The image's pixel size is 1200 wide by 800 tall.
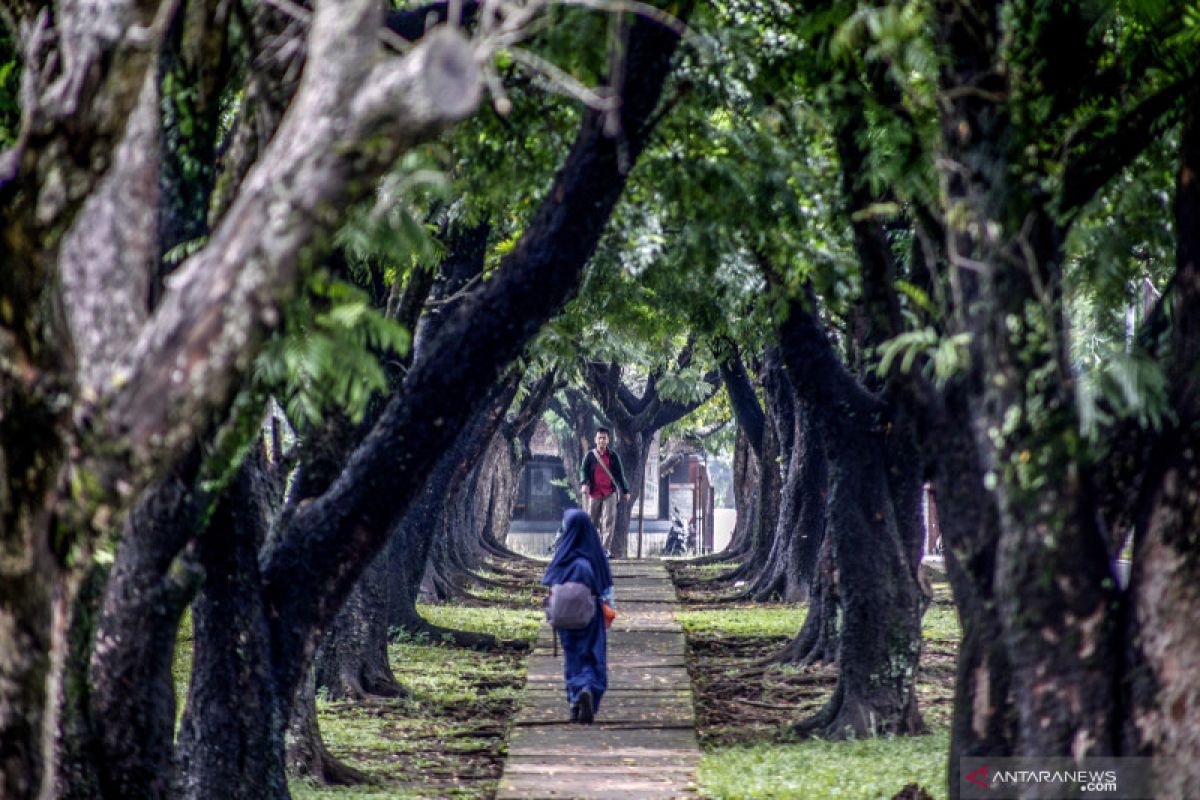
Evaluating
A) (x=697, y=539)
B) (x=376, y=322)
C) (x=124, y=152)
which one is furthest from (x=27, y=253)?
(x=697, y=539)

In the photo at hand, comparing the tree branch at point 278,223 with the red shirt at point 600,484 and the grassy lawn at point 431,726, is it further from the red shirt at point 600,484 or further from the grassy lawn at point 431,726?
the red shirt at point 600,484

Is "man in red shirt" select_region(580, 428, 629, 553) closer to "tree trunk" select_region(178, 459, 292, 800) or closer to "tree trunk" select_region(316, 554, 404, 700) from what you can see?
"tree trunk" select_region(316, 554, 404, 700)

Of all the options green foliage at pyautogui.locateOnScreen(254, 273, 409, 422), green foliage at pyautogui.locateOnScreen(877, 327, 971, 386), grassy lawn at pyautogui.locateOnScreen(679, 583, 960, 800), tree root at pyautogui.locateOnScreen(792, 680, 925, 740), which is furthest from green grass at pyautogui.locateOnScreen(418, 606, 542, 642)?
green foliage at pyautogui.locateOnScreen(877, 327, 971, 386)

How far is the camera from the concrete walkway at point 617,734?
29.9ft

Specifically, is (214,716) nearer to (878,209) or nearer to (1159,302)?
(878,209)

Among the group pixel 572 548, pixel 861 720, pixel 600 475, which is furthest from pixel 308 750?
pixel 600 475

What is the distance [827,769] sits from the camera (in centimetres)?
943

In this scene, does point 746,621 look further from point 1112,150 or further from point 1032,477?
point 1032,477

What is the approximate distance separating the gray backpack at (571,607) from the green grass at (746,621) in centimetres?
643

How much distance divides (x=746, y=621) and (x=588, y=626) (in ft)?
27.0

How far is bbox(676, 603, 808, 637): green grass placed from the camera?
59.3 ft

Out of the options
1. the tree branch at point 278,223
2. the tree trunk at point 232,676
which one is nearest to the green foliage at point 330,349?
the tree branch at point 278,223

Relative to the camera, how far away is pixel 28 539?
4.11 m

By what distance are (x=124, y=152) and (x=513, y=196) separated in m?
4.86
